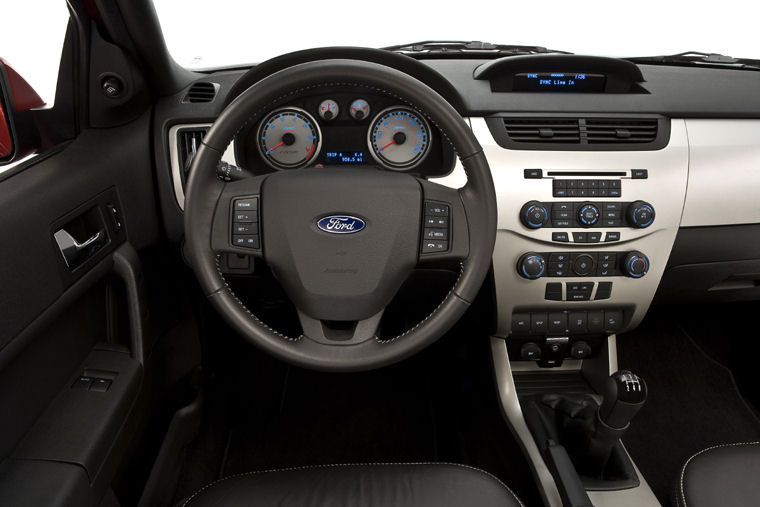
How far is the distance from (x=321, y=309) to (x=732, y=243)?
3.96 feet

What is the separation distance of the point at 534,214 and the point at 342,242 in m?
0.56

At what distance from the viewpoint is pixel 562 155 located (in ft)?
4.53

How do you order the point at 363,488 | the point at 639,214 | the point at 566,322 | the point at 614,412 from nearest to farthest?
the point at 363,488 → the point at 614,412 → the point at 639,214 → the point at 566,322

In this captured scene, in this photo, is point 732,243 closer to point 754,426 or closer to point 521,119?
point 521,119

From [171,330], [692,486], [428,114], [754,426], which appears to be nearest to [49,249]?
[171,330]

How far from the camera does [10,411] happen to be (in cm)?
95

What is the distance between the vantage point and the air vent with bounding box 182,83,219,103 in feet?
4.66

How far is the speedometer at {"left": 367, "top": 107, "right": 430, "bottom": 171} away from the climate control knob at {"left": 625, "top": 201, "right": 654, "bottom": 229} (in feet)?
1.76

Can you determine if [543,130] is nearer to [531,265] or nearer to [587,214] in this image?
[587,214]

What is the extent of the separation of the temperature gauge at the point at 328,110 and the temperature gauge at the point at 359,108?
0.12 feet

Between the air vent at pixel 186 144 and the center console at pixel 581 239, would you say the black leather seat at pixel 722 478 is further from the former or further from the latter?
the air vent at pixel 186 144

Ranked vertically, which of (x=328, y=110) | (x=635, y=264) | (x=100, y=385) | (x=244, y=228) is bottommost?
(x=100, y=385)

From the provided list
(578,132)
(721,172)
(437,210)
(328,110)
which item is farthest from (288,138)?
(721,172)

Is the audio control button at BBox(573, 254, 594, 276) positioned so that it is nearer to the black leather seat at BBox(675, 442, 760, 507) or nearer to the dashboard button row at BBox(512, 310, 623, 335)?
the dashboard button row at BBox(512, 310, 623, 335)
